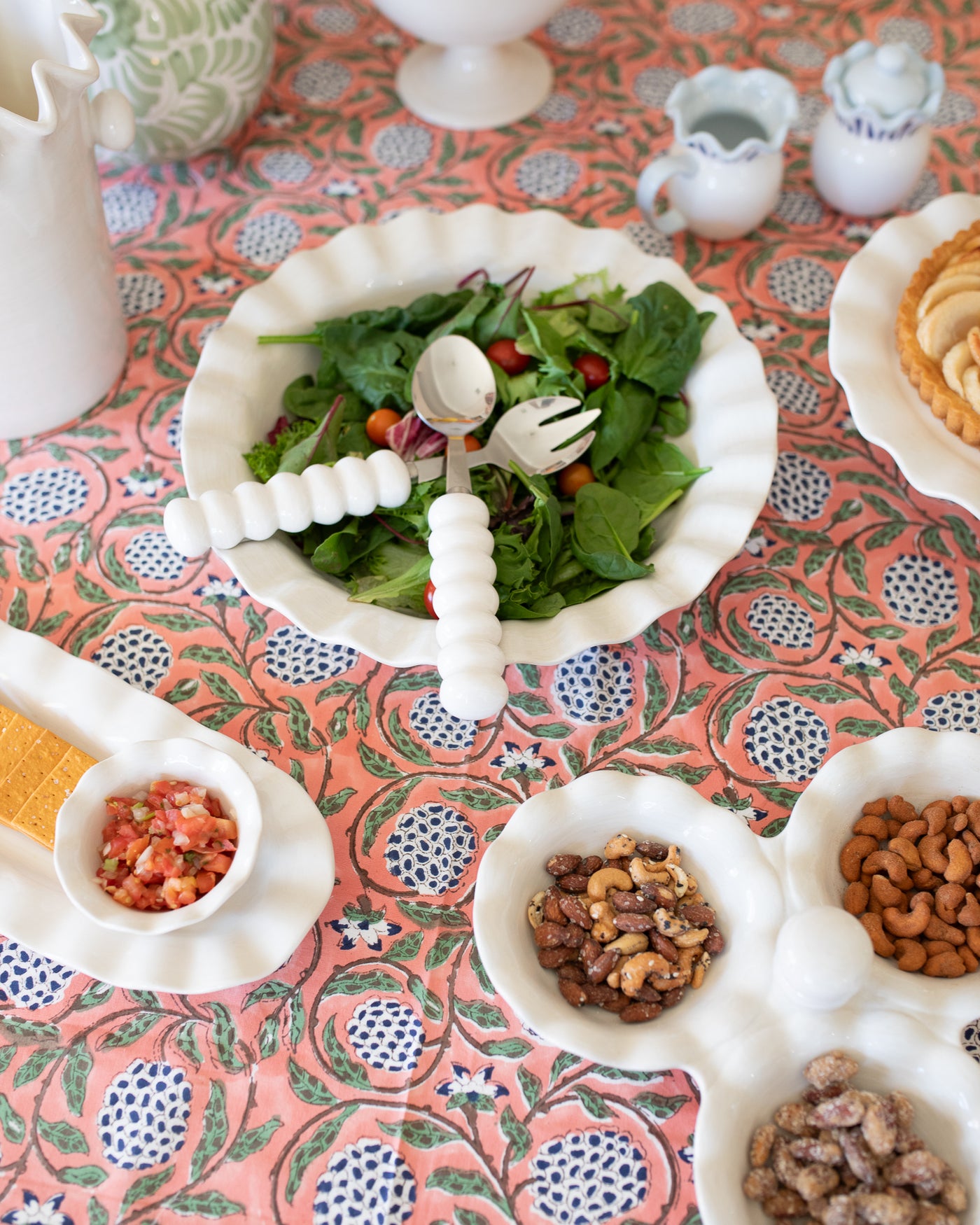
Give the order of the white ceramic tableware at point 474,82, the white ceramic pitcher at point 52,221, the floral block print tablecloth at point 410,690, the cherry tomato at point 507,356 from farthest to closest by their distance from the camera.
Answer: the white ceramic tableware at point 474,82 < the cherry tomato at point 507,356 < the white ceramic pitcher at point 52,221 < the floral block print tablecloth at point 410,690

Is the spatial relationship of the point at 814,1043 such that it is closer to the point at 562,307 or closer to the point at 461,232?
the point at 562,307

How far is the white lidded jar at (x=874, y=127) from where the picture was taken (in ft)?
4.28

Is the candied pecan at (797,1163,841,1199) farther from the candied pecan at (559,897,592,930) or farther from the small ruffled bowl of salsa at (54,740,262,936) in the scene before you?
the small ruffled bowl of salsa at (54,740,262,936)

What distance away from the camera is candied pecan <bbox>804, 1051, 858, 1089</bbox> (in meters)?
0.80

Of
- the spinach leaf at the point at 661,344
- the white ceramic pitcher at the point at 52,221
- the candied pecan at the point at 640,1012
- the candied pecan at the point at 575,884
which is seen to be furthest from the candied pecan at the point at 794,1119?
the white ceramic pitcher at the point at 52,221

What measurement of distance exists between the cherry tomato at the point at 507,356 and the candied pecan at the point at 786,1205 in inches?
32.1

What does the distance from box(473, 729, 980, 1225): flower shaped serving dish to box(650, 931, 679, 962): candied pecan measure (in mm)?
37

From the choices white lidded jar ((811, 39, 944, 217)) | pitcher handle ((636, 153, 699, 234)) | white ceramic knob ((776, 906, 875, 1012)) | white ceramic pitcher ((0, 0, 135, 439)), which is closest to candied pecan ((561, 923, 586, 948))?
white ceramic knob ((776, 906, 875, 1012))

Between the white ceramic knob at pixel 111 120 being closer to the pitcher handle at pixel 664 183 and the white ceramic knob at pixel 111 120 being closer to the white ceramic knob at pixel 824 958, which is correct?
the pitcher handle at pixel 664 183

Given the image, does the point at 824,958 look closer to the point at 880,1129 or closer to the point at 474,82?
the point at 880,1129

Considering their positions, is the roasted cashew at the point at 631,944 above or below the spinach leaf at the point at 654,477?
below

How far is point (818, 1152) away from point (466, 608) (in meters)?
0.48

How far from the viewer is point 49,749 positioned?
94 centimetres

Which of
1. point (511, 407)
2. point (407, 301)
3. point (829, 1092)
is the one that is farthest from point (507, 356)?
point (829, 1092)
